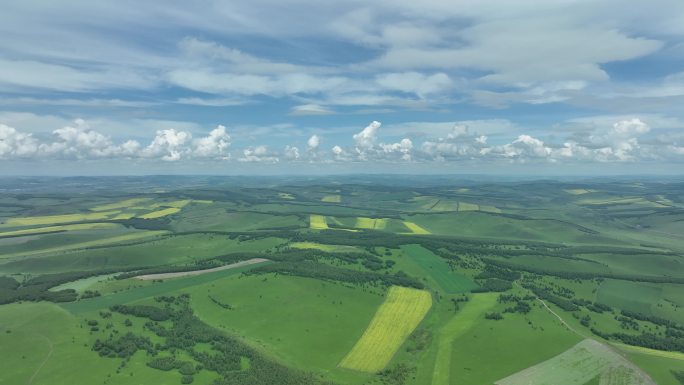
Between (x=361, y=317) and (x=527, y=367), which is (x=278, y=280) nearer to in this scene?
(x=361, y=317)

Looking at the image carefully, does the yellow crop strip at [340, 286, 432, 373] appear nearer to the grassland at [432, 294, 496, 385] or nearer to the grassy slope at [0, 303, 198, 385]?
the grassland at [432, 294, 496, 385]

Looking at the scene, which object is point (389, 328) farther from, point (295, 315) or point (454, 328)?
point (295, 315)

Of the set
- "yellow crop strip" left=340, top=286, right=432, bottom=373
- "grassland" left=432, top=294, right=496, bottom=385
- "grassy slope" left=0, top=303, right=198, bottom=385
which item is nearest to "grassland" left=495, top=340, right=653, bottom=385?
"grassland" left=432, top=294, right=496, bottom=385

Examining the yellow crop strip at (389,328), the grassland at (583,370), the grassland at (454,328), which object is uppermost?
the grassland at (583,370)

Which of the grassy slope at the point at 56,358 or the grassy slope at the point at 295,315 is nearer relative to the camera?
the grassy slope at the point at 56,358

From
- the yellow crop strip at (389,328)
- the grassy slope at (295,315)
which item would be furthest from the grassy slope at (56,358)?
the yellow crop strip at (389,328)

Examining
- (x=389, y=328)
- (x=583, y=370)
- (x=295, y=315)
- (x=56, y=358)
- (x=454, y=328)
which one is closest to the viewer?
(x=56, y=358)

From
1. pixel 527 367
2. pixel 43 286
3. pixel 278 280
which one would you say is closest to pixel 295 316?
pixel 278 280

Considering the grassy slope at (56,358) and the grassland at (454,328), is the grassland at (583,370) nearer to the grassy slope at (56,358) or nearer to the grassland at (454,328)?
the grassland at (454,328)

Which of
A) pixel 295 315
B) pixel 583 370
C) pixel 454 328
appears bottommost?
pixel 454 328

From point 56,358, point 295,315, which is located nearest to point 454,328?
point 295,315

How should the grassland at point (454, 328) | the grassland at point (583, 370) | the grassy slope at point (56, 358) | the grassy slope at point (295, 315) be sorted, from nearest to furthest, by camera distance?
the grassy slope at point (56, 358), the grassland at point (583, 370), the grassland at point (454, 328), the grassy slope at point (295, 315)
